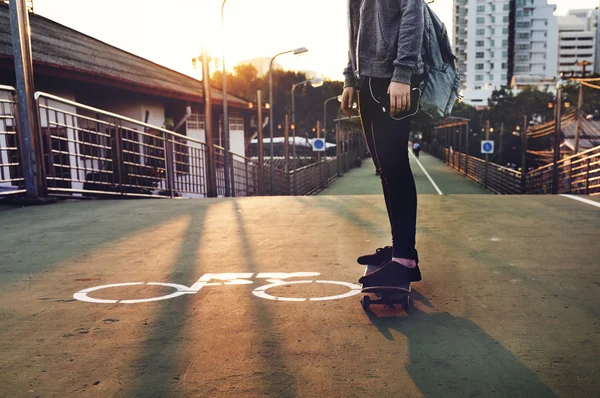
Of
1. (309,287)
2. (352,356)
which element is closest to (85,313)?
(309,287)

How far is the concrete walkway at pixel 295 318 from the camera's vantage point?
1648mm

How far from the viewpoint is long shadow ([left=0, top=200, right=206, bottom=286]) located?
11.2 feet

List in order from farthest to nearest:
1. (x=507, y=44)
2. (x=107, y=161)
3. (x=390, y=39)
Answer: (x=507, y=44) → (x=107, y=161) → (x=390, y=39)

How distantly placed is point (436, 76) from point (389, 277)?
100 centimetres

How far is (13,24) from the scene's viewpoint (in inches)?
258

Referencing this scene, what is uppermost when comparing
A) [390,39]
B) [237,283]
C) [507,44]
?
[507,44]

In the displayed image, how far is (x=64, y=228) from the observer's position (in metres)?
4.70

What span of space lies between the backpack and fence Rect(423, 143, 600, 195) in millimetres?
10507

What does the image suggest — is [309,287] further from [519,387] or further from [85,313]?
[519,387]

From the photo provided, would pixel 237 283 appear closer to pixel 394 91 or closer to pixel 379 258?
pixel 379 258

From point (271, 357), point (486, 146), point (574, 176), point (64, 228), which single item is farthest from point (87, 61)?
point (486, 146)

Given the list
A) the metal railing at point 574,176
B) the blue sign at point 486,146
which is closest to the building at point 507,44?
the blue sign at point 486,146

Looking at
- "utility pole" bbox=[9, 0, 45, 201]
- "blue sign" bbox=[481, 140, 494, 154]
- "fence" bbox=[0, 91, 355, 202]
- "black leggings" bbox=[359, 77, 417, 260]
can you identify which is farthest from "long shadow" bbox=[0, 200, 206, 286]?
"blue sign" bbox=[481, 140, 494, 154]

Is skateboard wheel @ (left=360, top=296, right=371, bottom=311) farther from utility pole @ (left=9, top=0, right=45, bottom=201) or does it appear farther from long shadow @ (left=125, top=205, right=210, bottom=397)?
utility pole @ (left=9, top=0, right=45, bottom=201)
